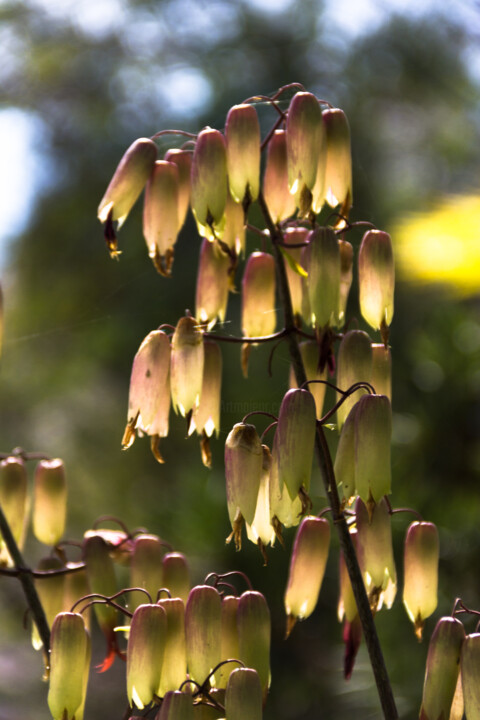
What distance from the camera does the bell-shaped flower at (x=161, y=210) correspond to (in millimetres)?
323

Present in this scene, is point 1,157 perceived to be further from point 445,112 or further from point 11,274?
point 445,112

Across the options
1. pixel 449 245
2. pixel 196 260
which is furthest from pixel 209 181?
pixel 196 260

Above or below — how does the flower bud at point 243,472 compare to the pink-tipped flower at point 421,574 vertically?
above

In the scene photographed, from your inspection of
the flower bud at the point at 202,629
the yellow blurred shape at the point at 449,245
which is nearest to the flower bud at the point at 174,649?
the flower bud at the point at 202,629

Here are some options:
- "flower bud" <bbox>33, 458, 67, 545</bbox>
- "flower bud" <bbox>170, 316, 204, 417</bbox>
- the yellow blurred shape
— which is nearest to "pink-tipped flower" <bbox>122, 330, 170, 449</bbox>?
"flower bud" <bbox>170, 316, 204, 417</bbox>

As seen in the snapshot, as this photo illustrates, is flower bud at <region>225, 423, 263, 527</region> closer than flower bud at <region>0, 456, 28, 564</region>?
Yes

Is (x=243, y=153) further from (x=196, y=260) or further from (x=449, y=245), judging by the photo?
(x=196, y=260)

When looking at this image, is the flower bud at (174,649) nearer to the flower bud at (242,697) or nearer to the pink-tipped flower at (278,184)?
the flower bud at (242,697)

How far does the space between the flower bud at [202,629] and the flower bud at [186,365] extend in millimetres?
71

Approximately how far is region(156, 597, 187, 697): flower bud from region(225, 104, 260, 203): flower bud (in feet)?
0.54

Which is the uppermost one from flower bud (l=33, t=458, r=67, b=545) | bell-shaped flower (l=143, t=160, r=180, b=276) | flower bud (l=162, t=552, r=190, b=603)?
bell-shaped flower (l=143, t=160, r=180, b=276)

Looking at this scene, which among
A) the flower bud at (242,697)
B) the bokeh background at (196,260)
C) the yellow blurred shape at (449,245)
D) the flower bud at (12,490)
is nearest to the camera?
the flower bud at (242,697)

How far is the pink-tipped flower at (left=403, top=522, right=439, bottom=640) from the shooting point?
31 cm

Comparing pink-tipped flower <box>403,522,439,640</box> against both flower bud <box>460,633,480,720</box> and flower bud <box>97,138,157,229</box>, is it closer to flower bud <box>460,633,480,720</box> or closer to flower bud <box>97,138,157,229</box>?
flower bud <box>460,633,480,720</box>
